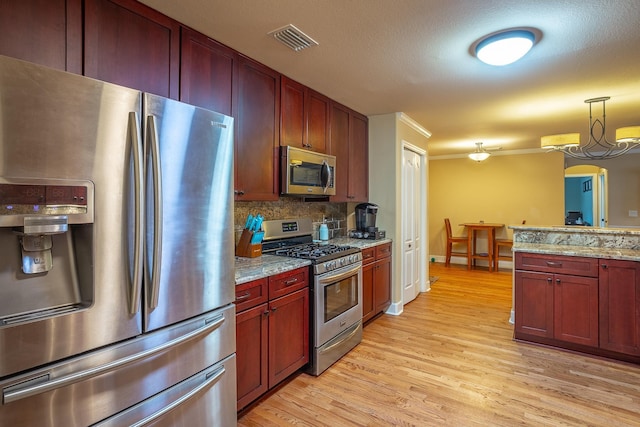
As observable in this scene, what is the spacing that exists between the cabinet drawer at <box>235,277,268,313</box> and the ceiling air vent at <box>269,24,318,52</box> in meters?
1.55

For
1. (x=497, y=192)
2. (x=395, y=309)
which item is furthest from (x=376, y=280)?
(x=497, y=192)

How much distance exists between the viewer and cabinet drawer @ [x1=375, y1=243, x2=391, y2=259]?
368 cm

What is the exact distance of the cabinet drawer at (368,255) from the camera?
343 centimetres

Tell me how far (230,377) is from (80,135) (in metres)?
1.36

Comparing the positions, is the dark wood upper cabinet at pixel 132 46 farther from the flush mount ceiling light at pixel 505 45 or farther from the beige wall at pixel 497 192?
the beige wall at pixel 497 192

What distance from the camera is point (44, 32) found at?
1.43m

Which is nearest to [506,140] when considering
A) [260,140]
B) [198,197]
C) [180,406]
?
[260,140]

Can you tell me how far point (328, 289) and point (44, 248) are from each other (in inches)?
74.3

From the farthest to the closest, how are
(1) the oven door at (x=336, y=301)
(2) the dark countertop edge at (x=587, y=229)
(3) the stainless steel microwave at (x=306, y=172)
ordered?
(2) the dark countertop edge at (x=587, y=229)
(3) the stainless steel microwave at (x=306, y=172)
(1) the oven door at (x=336, y=301)

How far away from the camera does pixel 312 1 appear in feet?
5.88

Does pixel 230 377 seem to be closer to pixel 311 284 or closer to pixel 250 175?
pixel 311 284

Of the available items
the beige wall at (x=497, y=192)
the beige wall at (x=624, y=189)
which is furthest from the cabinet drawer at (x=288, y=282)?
the beige wall at (x=624, y=189)

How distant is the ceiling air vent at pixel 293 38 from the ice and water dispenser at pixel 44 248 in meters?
1.48

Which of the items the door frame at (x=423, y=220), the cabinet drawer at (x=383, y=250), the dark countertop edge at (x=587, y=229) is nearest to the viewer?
A: the dark countertop edge at (x=587, y=229)
